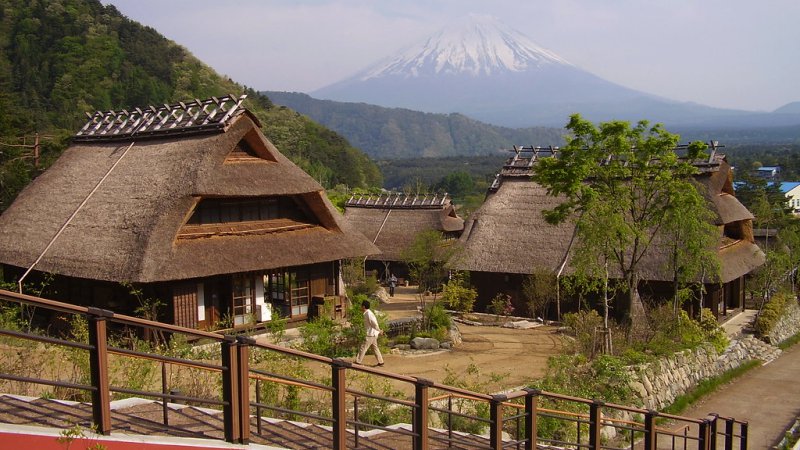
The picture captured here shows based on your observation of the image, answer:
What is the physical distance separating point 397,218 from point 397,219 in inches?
3.1

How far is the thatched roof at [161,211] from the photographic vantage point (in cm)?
1711

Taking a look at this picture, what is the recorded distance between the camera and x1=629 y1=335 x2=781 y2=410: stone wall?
49.6 feet

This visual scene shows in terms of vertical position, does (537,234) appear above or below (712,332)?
above

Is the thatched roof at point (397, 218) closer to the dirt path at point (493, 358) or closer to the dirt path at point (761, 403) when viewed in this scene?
the dirt path at point (493, 358)

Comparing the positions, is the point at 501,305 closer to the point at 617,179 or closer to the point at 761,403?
the point at 617,179

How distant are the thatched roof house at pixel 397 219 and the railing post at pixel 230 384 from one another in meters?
28.1

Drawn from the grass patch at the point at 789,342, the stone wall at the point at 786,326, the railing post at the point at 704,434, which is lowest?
the grass patch at the point at 789,342

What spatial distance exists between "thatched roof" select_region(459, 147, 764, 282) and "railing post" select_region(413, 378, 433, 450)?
55.2 feet

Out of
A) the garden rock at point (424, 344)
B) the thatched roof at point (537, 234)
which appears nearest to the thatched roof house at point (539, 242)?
the thatched roof at point (537, 234)

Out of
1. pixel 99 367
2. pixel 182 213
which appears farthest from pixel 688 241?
pixel 99 367

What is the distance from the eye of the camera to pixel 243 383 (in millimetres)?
5250

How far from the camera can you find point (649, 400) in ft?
49.4

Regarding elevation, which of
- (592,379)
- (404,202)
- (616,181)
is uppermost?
(616,181)

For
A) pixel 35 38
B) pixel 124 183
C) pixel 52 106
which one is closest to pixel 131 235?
pixel 124 183
